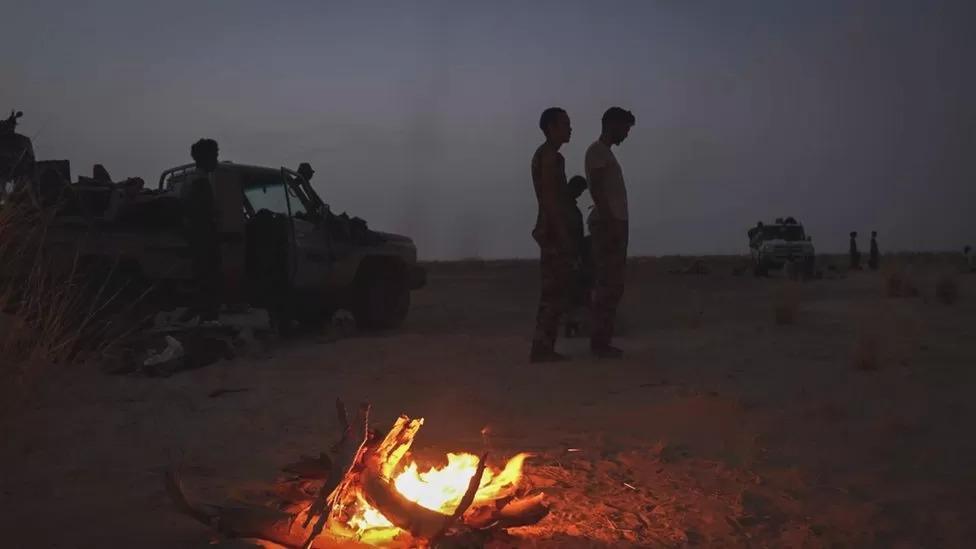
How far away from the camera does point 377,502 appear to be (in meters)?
2.87

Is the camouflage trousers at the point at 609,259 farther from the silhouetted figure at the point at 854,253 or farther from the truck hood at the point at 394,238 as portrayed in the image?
the silhouetted figure at the point at 854,253

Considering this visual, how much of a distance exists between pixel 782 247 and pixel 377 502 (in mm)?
27633

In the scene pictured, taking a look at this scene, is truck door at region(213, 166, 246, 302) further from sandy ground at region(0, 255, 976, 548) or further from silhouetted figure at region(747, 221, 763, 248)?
silhouetted figure at region(747, 221, 763, 248)


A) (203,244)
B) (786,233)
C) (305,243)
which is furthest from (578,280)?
(786,233)

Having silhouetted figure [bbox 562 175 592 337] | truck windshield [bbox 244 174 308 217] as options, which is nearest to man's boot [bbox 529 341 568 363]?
silhouetted figure [bbox 562 175 592 337]

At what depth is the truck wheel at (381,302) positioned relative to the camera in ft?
36.0

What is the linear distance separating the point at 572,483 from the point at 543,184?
3881 millimetres

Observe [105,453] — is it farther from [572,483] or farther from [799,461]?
[799,461]

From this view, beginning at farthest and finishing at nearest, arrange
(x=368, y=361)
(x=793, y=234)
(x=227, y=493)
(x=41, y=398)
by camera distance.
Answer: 1. (x=793, y=234)
2. (x=368, y=361)
3. (x=41, y=398)
4. (x=227, y=493)

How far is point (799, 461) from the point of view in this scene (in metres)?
3.99

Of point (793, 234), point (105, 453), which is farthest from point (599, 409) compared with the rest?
point (793, 234)

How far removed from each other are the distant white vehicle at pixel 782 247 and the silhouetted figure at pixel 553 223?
70.9 feet

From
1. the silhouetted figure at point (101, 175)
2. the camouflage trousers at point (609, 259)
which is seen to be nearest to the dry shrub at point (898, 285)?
the camouflage trousers at point (609, 259)

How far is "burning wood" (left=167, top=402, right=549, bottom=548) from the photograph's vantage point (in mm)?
2811
